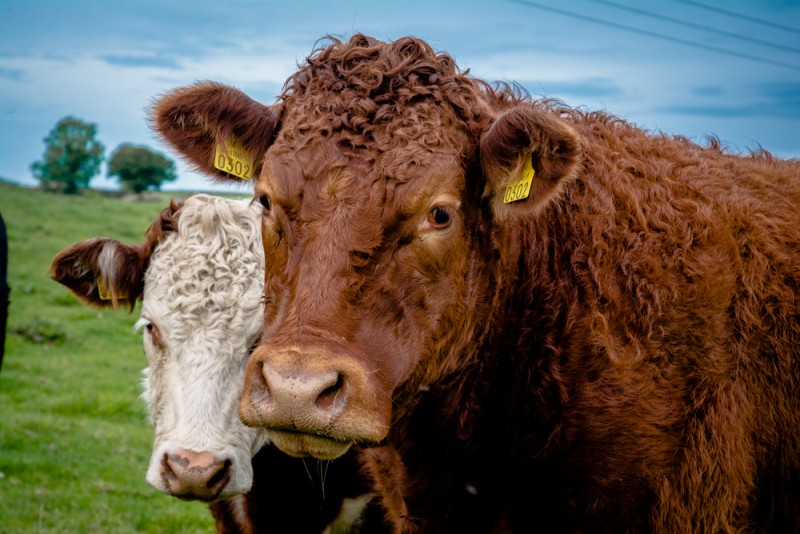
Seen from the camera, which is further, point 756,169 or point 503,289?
point 756,169

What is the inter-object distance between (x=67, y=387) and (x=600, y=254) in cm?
930

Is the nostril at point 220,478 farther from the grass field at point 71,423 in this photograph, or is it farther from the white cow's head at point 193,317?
the grass field at point 71,423

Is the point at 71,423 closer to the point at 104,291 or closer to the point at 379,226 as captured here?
the point at 104,291

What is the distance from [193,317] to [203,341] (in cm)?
16

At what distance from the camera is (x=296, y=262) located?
9.82 feet

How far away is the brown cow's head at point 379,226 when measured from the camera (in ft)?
8.82

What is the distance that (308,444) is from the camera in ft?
8.94

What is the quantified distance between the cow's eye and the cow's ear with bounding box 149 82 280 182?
3.28 ft

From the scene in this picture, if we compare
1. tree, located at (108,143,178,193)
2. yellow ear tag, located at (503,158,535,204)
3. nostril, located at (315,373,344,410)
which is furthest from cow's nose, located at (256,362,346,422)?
tree, located at (108,143,178,193)

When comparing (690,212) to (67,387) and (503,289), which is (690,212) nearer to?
(503,289)

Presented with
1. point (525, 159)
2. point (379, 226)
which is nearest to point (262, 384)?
point (379, 226)

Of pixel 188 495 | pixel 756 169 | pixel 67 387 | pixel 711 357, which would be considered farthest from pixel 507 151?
pixel 67 387

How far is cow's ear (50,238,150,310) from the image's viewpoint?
471 cm

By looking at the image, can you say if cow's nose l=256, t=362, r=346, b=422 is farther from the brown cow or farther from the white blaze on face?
the white blaze on face
